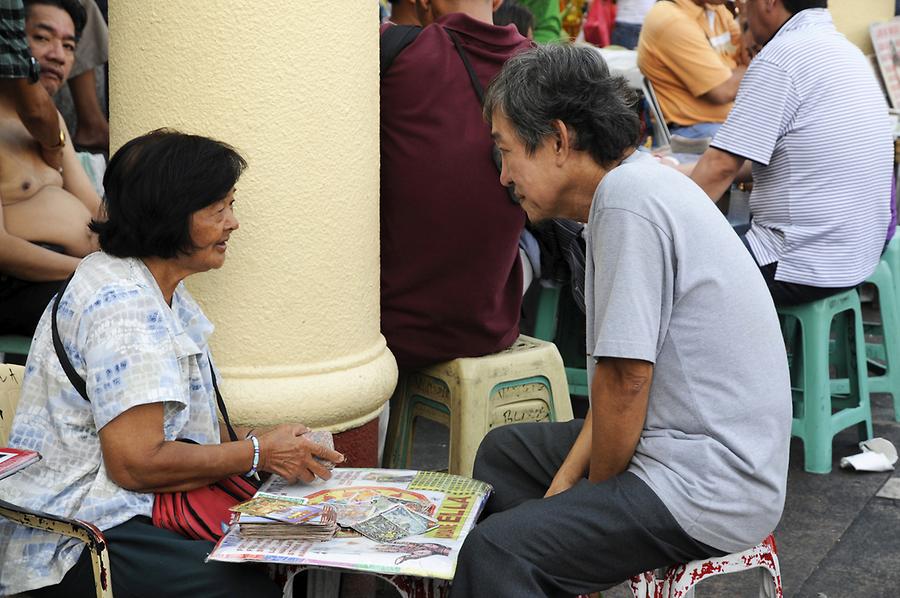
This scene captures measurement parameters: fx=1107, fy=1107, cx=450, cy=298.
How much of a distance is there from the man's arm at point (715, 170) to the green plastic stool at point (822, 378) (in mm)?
531

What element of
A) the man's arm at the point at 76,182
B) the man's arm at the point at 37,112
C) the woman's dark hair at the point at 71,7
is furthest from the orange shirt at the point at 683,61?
the man's arm at the point at 37,112

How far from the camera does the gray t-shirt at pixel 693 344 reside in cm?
204

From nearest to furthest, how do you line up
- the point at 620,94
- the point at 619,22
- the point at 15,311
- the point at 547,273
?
1. the point at 620,94
2. the point at 15,311
3. the point at 547,273
4. the point at 619,22

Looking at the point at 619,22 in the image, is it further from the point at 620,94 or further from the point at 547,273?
the point at 620,94

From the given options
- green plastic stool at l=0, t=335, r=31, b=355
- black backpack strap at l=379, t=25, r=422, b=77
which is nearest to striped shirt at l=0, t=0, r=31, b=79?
green plastic stool at l=0, t=335, r=31, b=355

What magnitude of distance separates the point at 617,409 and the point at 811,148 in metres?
2.26

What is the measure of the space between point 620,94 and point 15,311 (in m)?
2.16

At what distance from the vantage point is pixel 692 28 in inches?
236

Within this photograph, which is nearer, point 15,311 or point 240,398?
point 240,398

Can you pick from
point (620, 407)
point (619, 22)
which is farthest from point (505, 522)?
point (619, 22)

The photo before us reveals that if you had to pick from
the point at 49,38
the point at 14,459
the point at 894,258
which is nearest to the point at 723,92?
the point at 894,258

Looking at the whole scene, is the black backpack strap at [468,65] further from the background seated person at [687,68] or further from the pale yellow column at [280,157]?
the background seated person at [687,68]

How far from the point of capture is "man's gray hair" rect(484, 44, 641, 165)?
7.28 ft

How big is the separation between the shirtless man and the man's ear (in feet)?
6.38
